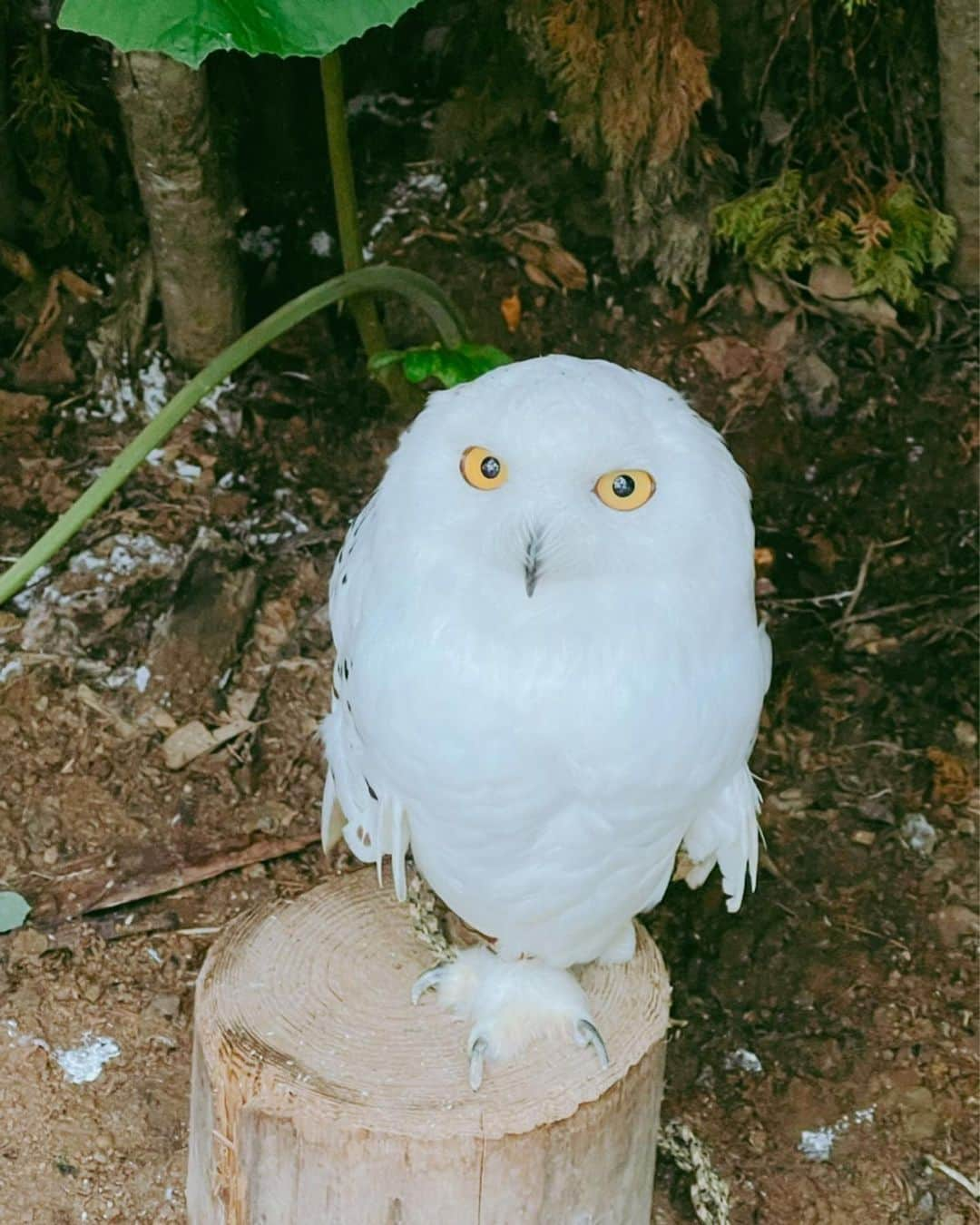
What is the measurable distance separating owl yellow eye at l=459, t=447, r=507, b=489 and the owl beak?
11cm

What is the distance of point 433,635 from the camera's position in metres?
2.05

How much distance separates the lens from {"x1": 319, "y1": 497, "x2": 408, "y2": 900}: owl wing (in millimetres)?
2236

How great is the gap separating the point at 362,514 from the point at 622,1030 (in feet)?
2.94

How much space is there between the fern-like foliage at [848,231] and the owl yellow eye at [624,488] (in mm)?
1785

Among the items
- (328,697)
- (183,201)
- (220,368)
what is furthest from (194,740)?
(183,201)

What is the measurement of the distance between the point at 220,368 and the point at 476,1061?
1.38 metres

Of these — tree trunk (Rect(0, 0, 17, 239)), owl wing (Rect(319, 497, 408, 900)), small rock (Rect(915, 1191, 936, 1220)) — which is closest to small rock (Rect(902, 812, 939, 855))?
small rock (Rect(915, 1191, 936, 1220))

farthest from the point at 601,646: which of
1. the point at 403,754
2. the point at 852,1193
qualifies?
the point at 852,1193

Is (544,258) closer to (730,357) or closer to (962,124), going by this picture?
(730,357)

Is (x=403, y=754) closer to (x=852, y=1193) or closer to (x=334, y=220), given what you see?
(x=852, y=1193)

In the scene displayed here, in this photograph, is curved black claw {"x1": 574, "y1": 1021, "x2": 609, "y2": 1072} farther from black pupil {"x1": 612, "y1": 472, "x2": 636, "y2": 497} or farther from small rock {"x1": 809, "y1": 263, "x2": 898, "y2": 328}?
small rock {"x1": 809, "y1": 263, "x2": 898, "y2": 328}

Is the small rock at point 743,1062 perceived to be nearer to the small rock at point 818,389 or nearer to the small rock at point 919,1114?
the small rock at point 919,1114

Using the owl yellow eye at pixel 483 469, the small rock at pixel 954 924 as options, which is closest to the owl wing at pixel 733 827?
the owl yellow eye at pixel 483 469

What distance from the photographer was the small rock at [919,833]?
3273 mm
